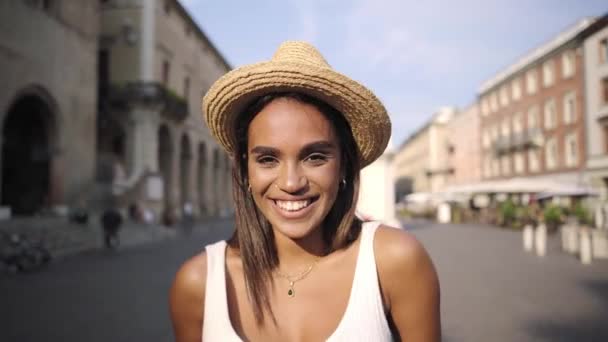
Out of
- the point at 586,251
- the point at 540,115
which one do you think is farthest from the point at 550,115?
the point at 586,251

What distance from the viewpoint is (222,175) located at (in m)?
36.4

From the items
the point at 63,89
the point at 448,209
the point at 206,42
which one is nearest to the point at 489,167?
the point at 448,209

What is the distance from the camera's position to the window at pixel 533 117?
1295 inches

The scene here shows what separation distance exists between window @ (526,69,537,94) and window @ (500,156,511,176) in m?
6.70

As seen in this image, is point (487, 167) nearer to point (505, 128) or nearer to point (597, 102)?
point (505, 128)

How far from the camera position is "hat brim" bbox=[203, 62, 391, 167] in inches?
56.5

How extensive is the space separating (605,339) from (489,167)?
3999 centimetres

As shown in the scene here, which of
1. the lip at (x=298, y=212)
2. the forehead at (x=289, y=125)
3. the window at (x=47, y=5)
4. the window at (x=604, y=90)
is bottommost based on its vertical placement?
the lip at (x=298, y=212)

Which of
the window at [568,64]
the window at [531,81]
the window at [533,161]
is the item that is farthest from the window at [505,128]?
the window at [568,64]

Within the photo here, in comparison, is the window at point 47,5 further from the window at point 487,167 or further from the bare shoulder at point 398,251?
the window at point 487,167

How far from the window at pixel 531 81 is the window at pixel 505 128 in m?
4.28

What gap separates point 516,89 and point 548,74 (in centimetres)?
435

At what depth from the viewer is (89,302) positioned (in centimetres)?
615

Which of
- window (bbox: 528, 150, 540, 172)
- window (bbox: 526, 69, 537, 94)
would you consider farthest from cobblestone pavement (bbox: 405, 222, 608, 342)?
window (bbox: 526, 69, 537, 94)
